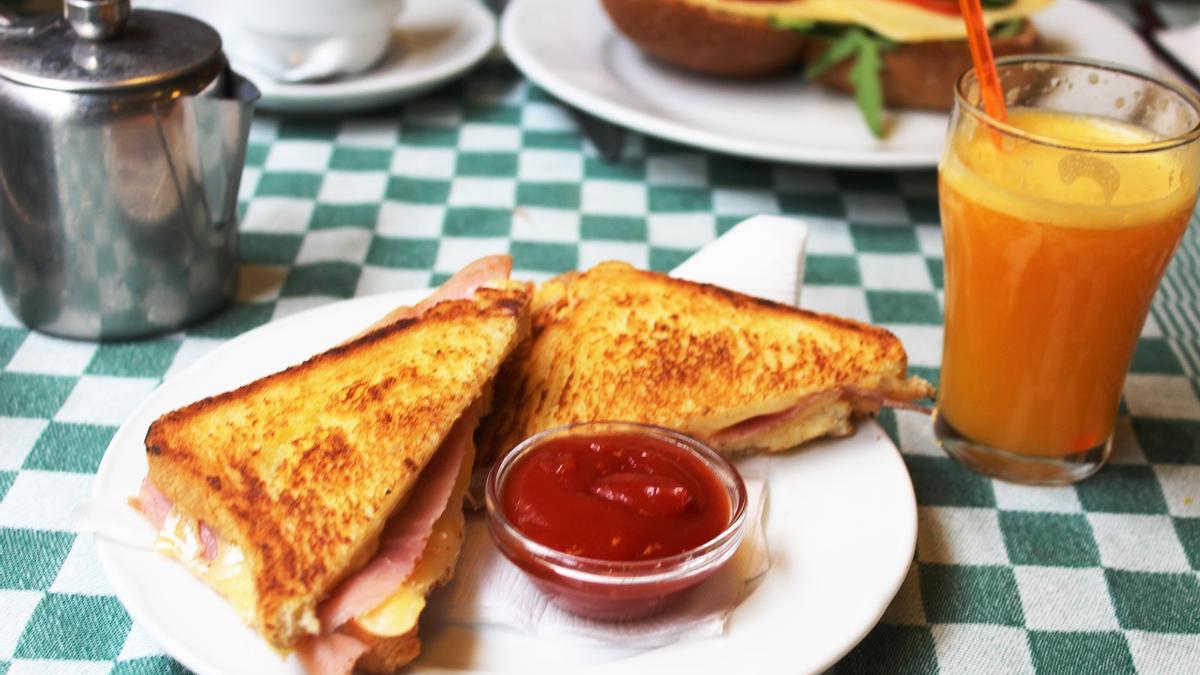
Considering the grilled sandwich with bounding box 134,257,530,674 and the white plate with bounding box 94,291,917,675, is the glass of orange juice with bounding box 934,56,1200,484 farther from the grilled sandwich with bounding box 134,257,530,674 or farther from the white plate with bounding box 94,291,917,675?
the grilled sandwich with bounding box 134,257,530,674

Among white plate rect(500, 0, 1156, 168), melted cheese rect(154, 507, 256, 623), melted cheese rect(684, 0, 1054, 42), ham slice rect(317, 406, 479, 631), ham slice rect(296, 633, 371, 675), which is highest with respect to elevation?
melted cheese rect(684, 0, 1054, 42)

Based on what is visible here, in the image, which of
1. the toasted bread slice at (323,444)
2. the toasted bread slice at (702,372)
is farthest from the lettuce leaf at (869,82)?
the toasted bread slice at (323,444)

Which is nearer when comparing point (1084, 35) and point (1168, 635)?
point (1168, 635)

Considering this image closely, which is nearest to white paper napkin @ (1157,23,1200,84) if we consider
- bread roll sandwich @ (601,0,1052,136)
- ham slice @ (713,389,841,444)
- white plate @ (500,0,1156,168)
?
white plate @ (500,0,1156,168)

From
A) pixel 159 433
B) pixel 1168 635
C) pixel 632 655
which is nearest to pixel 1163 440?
pixel 1168 635

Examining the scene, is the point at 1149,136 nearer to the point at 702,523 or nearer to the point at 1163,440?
the point at 1163,440

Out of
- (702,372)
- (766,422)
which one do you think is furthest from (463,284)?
(766,422)

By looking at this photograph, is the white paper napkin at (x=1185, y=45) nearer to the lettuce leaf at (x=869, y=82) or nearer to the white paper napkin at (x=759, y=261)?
the lettuce leaf at (x=869, y=82)
